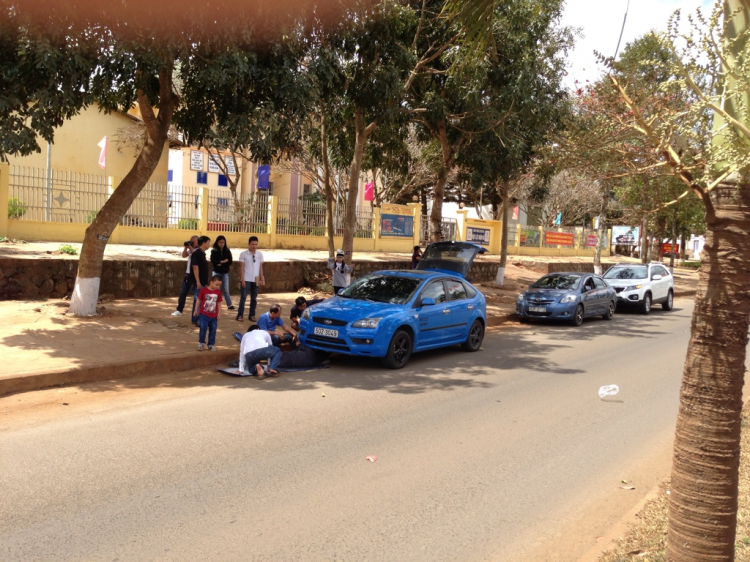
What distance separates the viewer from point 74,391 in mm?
7875

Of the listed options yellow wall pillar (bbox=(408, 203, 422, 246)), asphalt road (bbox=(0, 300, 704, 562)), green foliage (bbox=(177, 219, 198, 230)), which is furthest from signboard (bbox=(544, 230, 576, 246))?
asphalt road (bbox=(0, 300, 704, 562))

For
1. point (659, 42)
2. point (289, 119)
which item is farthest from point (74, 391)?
point (659, 42)

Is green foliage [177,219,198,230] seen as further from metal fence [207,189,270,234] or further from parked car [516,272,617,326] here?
parked car [516,272,617,326]

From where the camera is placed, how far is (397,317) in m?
9.95

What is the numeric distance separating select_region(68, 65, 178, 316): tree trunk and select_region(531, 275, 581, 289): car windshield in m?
10.3

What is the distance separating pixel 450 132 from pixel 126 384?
38.4 feet

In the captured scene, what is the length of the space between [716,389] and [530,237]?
3606cm

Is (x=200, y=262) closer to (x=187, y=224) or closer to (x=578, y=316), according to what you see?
(x=187, y=224)

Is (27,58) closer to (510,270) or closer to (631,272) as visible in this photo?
(631,272)

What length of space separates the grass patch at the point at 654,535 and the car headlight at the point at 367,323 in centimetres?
513

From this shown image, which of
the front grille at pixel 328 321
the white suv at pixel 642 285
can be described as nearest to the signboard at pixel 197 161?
the white suv at pixel 642 285

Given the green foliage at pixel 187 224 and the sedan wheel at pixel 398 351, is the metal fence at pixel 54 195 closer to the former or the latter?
the green foliage at pixel 187 224

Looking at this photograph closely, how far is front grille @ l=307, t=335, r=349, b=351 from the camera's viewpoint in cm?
973

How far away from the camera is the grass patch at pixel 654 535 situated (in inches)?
154
